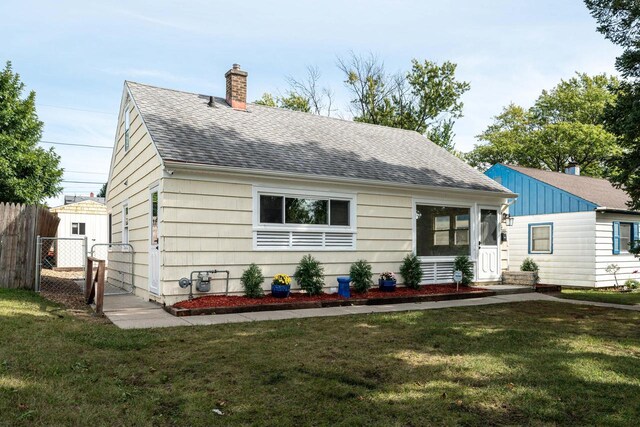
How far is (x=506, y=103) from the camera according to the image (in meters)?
38.3

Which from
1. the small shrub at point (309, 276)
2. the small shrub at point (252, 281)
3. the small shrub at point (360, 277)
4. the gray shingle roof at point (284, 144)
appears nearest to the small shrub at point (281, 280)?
the small shrub at point (252, 281)

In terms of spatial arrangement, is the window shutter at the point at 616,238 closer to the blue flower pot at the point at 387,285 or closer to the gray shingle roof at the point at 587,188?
the gray shingle roof at the point at 587,188

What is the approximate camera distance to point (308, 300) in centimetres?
946

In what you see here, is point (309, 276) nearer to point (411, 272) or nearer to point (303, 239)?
point (303, 239)

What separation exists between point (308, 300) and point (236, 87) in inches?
269

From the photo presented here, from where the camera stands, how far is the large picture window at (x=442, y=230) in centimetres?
1223

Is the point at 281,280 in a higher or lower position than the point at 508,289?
higher

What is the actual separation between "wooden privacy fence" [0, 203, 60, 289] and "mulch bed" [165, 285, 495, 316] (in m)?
4.96

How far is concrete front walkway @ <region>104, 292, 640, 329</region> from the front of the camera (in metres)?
7.32

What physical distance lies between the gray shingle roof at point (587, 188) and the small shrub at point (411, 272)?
7.90m

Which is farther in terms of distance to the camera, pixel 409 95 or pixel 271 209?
pixel 409 95

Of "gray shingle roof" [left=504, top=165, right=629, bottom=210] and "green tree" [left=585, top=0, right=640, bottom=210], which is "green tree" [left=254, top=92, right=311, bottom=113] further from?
"green tree" [left=585, top=0, right=640, bottom=210]

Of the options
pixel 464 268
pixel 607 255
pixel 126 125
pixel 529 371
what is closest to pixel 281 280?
pixel 464 268

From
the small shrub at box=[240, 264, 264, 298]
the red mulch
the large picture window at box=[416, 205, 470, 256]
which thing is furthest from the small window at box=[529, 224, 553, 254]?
the small shrub at box=[240, 264, 264, 298]
